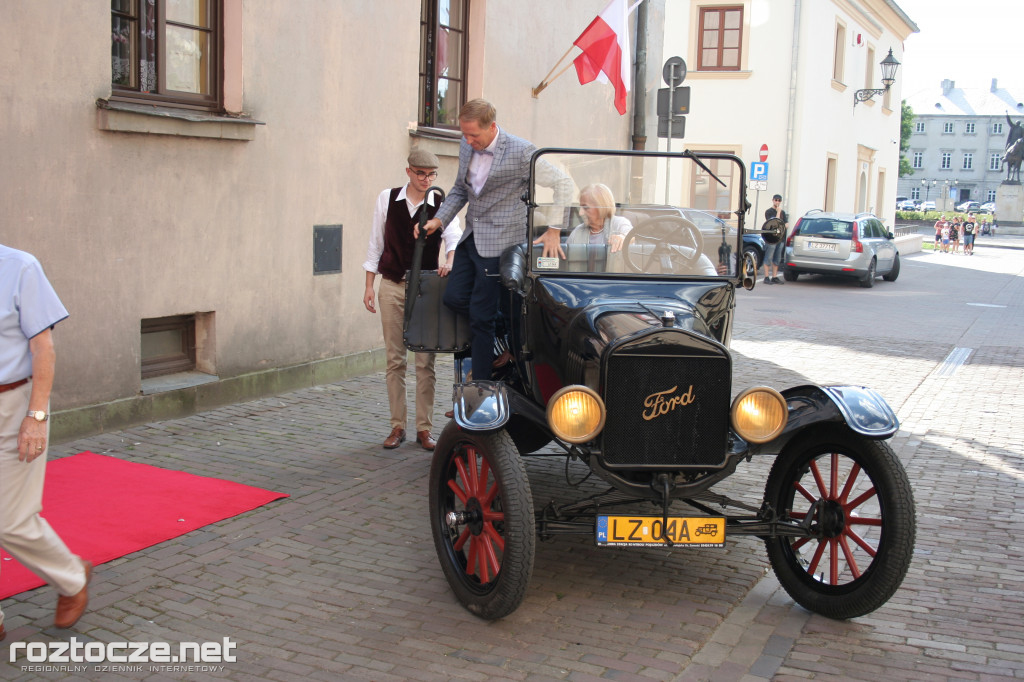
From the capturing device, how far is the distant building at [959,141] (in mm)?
101375

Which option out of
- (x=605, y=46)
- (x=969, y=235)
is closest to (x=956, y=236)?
(x=969, y=235)

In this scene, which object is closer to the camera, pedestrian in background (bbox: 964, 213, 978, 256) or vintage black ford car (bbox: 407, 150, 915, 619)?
vintage black ford car (bbox: 407, 150, 915, 619)

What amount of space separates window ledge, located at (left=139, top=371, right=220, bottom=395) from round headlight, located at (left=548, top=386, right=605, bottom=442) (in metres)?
4.21

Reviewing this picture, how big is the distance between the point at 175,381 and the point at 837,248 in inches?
708

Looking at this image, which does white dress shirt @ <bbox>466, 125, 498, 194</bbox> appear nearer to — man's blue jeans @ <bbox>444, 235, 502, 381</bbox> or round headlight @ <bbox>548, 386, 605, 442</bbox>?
man's blue jeans @ <bbox>444, 235, 502, 381</bbox>

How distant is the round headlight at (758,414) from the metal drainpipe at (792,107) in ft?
84.1

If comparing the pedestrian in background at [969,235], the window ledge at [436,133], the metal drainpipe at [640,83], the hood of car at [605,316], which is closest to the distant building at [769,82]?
the pedestrian in background at [969,235]

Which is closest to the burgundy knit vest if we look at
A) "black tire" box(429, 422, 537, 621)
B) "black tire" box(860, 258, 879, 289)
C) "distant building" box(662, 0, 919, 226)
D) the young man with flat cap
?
the young man with flat cap

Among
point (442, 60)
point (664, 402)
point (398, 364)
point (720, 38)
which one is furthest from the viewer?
point (720, 38)

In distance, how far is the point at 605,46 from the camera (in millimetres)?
11461

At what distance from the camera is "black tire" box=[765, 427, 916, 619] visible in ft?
13.5

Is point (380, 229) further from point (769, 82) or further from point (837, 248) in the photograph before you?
point (769, 82)

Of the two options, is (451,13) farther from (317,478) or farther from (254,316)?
(317,478)

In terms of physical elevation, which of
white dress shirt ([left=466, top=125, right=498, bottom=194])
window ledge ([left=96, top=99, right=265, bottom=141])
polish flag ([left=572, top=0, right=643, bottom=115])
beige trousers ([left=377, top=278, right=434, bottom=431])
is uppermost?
polish flag ([left=572, top=0, right=643, bottom=115])
